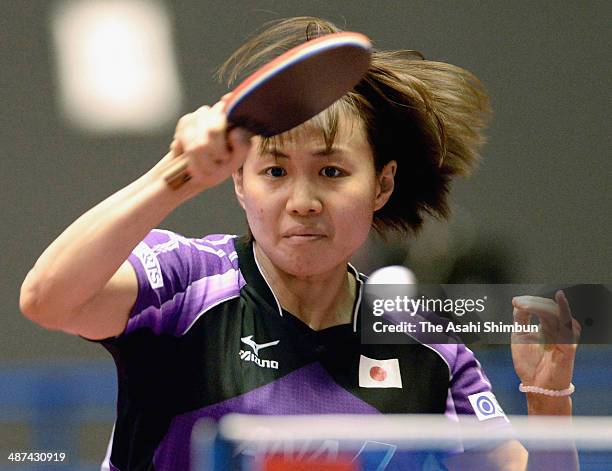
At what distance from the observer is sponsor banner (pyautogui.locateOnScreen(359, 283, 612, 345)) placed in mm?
1783

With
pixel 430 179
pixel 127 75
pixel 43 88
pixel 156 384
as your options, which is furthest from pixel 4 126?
pixel 430 179

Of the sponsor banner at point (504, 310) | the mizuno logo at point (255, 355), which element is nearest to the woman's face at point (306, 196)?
the mizuno logo at point (255, 355)

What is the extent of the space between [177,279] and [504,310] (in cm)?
64

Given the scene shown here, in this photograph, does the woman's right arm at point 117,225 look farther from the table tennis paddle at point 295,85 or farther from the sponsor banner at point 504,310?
the sponsor banner at point 504,310

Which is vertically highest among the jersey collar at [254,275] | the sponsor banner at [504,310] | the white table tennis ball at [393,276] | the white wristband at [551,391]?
the jersey collar at [254,275]

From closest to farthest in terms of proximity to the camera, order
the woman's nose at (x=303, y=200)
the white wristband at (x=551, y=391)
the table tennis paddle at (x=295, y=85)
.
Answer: the table tennis paddle at (x=295, y=85) < the woman's nose at (x=303, y=200) < the white wristband at (x=551, y=391)

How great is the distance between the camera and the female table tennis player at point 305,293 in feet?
4.83

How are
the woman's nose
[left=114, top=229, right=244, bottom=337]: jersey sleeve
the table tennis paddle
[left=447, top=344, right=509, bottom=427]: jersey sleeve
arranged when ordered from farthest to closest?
[left=447, top=344, right=509, bottom=427]: jersey sleeve → the woman's nose → [left=114, top=229, right=244, bottom=337]: jersey sleeve → the table tennis paddle

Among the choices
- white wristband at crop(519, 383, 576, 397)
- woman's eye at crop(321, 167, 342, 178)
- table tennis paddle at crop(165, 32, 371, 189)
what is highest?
table tennis paddle at crop(165, 32, 371, 189)

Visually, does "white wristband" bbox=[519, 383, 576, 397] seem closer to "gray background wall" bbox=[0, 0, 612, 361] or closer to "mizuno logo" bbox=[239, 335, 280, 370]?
"gray background wall" bbox=[0, 0, 612, 361]

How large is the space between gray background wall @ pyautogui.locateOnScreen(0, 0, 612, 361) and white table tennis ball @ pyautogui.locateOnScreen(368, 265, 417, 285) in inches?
5.2

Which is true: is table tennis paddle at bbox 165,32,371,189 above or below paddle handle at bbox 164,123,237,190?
above

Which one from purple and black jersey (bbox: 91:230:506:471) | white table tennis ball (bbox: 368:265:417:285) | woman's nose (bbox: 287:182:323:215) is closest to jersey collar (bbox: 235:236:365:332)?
purple and black jersey (bbox: 91:230:506:471)

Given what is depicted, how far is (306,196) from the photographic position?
152 cm
